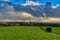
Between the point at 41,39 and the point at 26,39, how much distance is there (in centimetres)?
181

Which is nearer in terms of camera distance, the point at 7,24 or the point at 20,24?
the point at 7,24

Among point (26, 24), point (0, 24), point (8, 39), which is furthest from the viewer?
point (26, 24)

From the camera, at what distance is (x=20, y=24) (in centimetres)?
4947

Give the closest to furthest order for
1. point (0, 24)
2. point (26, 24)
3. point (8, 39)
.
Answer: point (8, 39) → point (0, 24) → point (26, 24)

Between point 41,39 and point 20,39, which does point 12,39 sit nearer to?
point 20,39

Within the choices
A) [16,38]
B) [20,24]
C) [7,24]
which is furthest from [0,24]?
[16,38]

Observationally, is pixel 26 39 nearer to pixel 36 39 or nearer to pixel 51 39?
pixel 36 39

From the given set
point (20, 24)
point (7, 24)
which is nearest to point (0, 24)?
point (7, 24)

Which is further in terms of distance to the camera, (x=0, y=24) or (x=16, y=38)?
(x=0, y=24)

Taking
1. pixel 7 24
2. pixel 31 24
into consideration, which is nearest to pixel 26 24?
pixel 31 24

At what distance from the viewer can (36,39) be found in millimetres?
19781

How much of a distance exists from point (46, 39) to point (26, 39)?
7.90 ft

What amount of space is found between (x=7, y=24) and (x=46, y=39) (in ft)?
86.8

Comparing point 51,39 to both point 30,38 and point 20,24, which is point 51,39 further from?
point 20,24
